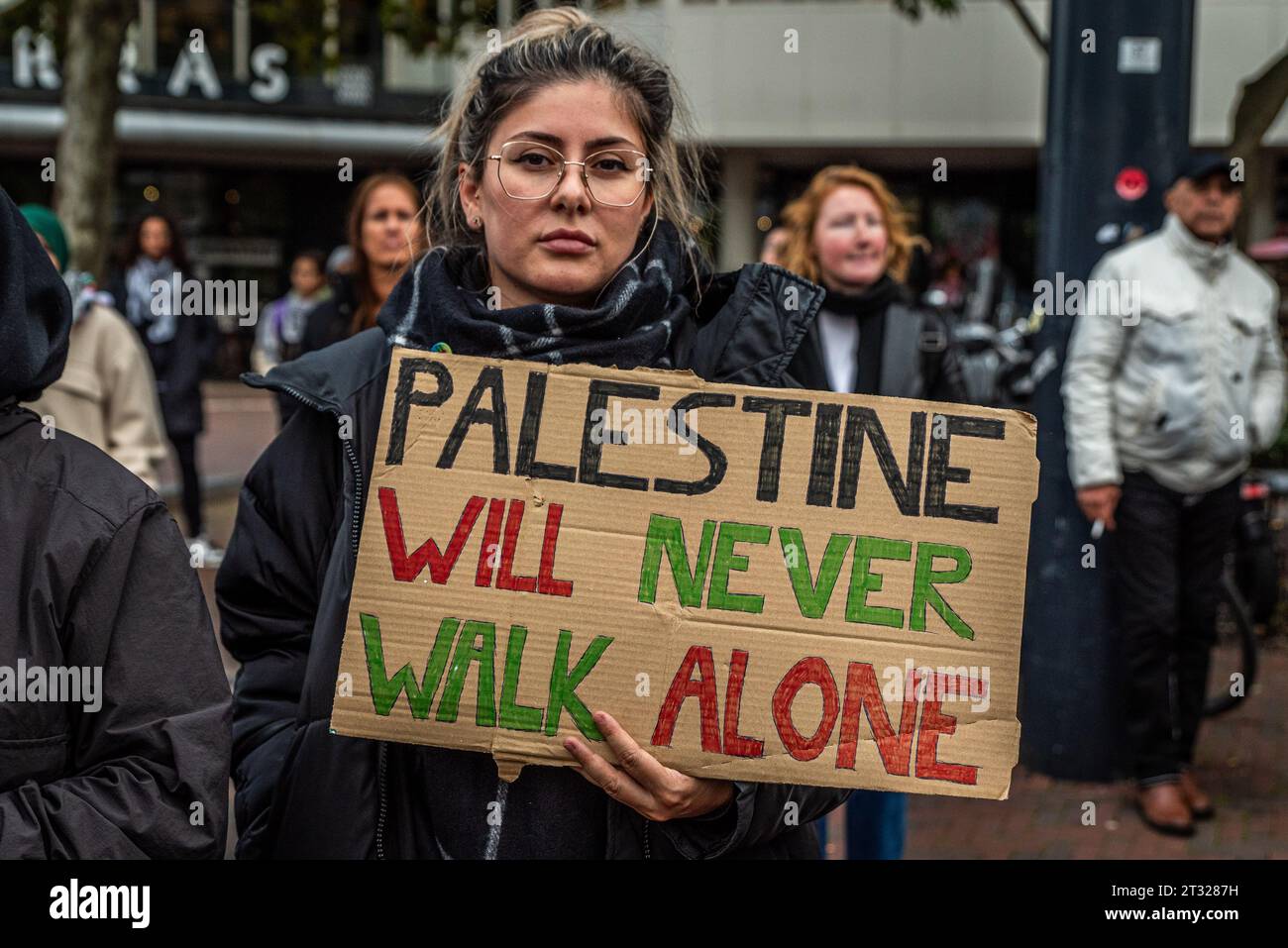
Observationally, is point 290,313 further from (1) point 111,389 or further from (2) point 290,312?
(1) point 111,389

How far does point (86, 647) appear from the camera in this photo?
1825 millimetres

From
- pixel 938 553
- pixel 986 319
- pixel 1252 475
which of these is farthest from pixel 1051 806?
pixel 986 319

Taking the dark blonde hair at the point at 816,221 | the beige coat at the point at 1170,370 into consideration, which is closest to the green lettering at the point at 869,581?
the dark blonde hair at the point at 816,221

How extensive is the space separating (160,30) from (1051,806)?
2213 cm

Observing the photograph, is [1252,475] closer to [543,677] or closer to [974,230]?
[543,677]

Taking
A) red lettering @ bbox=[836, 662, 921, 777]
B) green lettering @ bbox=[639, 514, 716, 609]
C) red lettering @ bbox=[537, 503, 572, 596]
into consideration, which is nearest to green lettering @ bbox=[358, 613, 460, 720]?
red lettering @ bbox=[537, 503, 572, 596]

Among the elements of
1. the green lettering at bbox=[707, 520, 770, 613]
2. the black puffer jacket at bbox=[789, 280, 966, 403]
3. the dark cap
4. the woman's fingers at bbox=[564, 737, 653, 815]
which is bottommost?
the woman's fingers at bbox=[564, 737, 653, 815]

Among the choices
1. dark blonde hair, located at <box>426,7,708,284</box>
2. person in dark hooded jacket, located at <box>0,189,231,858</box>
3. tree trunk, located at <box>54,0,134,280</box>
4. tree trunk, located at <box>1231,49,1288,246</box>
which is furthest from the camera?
tree trunk, located at <box>54,0,134,280</box>

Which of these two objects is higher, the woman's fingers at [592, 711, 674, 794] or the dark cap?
the dark cap

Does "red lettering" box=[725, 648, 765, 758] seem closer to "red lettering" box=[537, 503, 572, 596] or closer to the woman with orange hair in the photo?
"red lettering" box=[537, 503, 572, 596]

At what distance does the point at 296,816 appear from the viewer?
6.75 feet

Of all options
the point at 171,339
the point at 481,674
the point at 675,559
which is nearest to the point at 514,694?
the point at 481,674

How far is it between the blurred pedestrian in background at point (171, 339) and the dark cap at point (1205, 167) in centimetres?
663

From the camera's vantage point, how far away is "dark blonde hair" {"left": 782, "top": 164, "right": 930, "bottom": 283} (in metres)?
4.72
